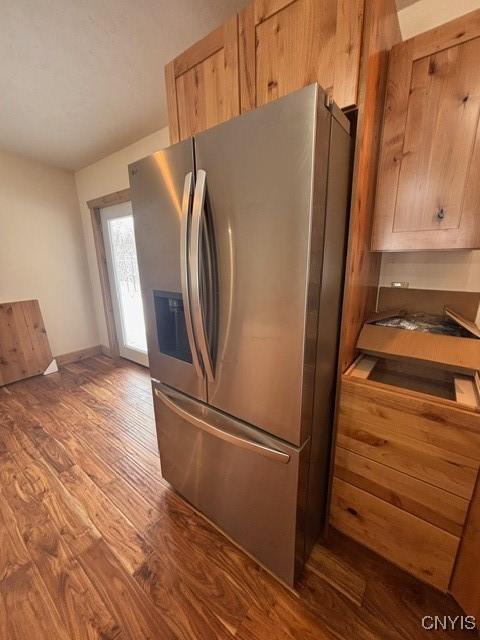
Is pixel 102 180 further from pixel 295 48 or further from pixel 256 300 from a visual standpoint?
pixel 256 300

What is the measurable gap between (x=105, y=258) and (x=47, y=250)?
0.63 metres

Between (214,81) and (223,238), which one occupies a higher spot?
(214,81)

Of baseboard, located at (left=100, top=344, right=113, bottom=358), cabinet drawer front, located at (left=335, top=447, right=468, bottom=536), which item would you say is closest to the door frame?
Answer: baseboard, located at (left=100, top=344, right=113, bottom=358)

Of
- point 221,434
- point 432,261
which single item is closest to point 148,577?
point 221,434

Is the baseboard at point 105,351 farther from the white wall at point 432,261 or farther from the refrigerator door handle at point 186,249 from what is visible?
the white wall at point 432,261

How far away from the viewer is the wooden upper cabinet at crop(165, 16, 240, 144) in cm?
103

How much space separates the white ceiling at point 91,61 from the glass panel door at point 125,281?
2.78 feet

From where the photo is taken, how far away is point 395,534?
1060 millimetres

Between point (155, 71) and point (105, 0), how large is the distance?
0.46 meters

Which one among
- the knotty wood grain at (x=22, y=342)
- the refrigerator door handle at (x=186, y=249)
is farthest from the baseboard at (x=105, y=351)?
the refrigerator door handle at (x=186, y=249)

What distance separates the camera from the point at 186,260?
94 centimetres

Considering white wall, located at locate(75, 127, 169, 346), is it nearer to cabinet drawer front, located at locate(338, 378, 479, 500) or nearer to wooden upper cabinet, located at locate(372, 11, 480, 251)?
wooden upper cabinet, located at locate(372, 11, 480, 251)

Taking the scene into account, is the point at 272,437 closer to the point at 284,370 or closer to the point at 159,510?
the point at 284,370

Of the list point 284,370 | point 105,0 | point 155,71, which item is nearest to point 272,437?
point 284,370
